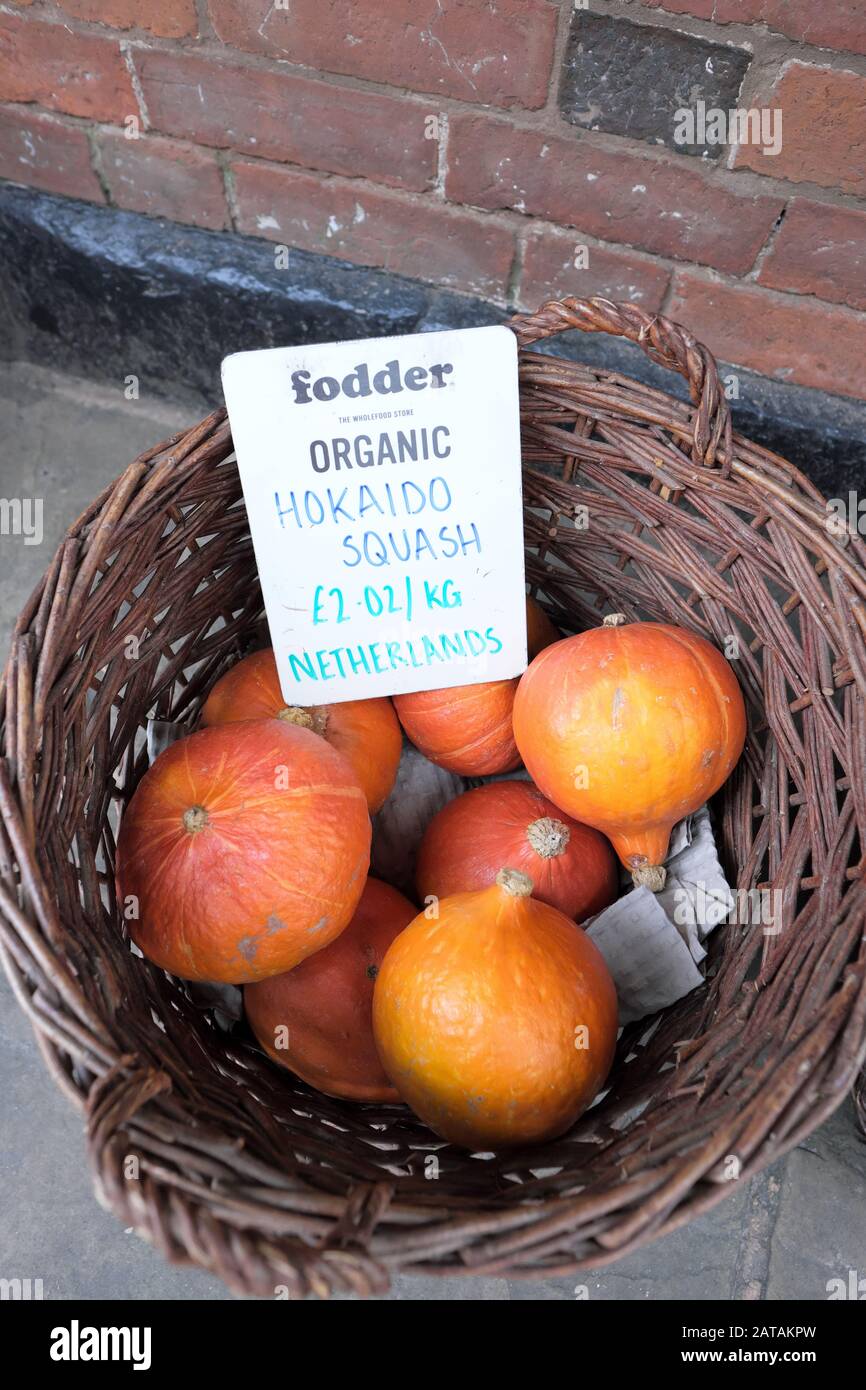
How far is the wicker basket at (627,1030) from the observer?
58 centimetres

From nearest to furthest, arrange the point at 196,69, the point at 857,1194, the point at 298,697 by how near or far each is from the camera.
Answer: the point at 298,697, the point at 857,1194, the point at 196,69

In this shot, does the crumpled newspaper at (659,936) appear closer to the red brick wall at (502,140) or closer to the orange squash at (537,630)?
the orange squash at (537,630)

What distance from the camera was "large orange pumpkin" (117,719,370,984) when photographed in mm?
760

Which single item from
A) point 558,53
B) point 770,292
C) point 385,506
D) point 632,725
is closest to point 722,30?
point 558,53

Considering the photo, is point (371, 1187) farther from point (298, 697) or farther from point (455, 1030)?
point (298, 697)

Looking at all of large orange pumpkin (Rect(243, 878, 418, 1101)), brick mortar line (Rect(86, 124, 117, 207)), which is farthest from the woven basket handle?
brick mortar line (Rect(86, 124, 117, 207))

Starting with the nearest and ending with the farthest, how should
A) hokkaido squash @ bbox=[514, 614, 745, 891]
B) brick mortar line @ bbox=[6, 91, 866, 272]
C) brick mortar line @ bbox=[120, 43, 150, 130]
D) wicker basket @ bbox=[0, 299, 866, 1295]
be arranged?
1. wicker basket @ bbox=[0, 299, 866, 1295]
2. hokkaido squash @ bbox=[514, 614, 745, 891]
3. brick mortar line @ bbox=[6, 91, 866, 272]
4. brick mortar line @ bbox=[120, 43, 150, 130]

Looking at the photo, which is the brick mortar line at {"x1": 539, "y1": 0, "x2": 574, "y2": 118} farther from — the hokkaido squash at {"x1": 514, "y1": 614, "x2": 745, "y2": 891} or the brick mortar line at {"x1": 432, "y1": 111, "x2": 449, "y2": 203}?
the hokkaido squash at {"x1": 514, "y1": 614, "x2": 745, "y2": 891}

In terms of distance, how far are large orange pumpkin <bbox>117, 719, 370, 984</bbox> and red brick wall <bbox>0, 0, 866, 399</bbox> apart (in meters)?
0.74

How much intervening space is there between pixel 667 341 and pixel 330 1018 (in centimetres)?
61

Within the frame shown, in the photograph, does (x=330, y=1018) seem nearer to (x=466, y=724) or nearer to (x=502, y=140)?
(x=466, y=724)

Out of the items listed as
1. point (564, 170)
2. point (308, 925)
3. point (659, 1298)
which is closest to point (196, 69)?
point (564, 170)

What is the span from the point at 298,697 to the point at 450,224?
0.67 m

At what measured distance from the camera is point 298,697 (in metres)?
0.93
